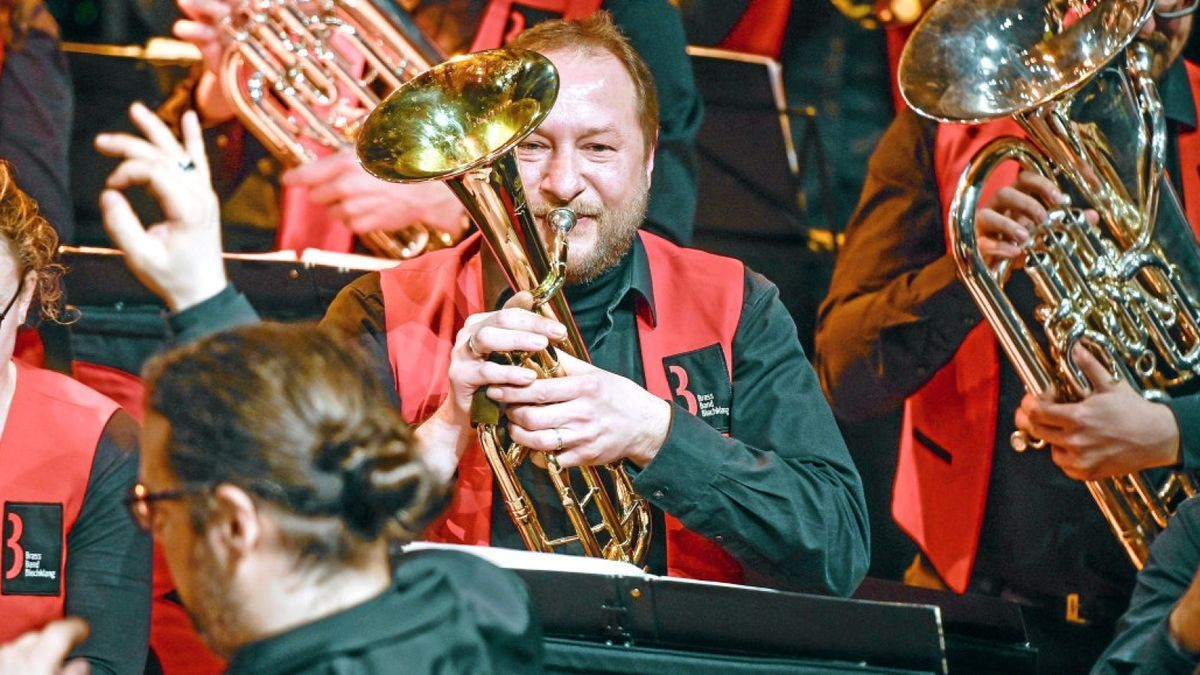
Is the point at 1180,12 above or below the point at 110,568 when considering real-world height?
above

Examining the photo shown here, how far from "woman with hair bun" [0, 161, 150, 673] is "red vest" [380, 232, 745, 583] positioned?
0.53 m

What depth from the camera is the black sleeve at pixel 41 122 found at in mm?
3857

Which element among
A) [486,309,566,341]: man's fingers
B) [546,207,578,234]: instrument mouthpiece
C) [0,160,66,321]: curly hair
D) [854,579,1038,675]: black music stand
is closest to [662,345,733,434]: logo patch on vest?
[546,207,578,234]: instrument mouthpiece

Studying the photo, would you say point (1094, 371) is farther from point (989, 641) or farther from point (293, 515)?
point (293, 515)

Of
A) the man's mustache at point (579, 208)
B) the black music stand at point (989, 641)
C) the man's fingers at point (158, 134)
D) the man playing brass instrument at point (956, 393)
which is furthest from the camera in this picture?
the man playing brass instrument at point (956, 393)

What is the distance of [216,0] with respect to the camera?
154 inches

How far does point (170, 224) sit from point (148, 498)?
0.46m

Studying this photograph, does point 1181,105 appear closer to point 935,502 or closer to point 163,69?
point 935,502

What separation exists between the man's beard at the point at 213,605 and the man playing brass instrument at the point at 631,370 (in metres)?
0.78

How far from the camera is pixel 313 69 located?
155 inches

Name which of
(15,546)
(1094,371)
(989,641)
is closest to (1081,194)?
(1094,371)

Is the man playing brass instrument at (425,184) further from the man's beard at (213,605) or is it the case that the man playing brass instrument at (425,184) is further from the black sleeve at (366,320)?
the man's beard at (213,605)

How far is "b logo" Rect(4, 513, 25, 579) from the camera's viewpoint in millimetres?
2717

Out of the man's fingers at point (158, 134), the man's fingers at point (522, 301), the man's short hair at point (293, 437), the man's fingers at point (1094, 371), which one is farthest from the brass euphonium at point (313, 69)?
the man's short hair at point (293, 437)
